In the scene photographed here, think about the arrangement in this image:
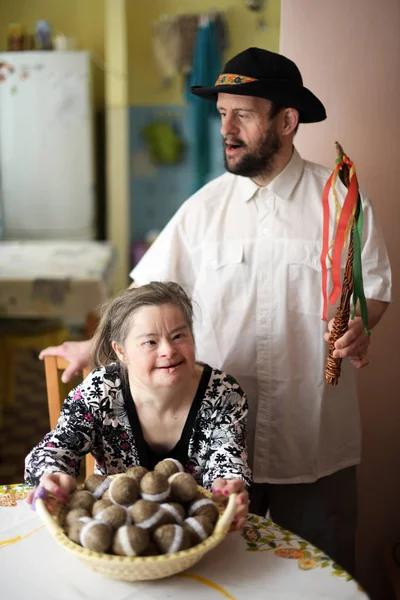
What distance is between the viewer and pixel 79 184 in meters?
4.64

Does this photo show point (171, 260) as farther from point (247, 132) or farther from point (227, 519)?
point (227, 519)

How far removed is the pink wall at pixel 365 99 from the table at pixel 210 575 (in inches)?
42.0

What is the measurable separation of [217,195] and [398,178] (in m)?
0.63

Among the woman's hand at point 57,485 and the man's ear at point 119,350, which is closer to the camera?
the woman's hand at point 57,485

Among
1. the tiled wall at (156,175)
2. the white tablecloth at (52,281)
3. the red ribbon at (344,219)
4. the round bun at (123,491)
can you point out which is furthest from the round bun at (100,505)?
the tiled wall at (156,175)

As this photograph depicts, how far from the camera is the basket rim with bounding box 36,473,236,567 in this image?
1055 mm

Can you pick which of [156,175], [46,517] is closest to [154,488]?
[46,517]

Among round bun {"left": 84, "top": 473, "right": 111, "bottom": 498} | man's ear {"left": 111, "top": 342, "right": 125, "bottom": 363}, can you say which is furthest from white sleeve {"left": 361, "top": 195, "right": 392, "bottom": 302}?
round bun {"left": 84, "top": 473, "right": 111, "bottom": 498}

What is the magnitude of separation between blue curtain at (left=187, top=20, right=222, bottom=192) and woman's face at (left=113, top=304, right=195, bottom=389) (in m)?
2.08

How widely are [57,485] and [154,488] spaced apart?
218 millimetres

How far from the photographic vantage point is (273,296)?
5.92ft

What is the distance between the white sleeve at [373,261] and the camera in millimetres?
1760

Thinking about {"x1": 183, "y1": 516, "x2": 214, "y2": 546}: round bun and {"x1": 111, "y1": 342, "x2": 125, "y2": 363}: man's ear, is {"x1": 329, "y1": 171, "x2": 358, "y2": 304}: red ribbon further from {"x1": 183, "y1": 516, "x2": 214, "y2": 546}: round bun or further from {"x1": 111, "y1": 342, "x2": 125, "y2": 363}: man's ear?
{"x1": 183, "y1": 516, "x2": 214, "y2": 546}: round bun

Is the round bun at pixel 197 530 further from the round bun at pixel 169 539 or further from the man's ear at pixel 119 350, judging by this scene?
the man's ear at pixel 119 350
